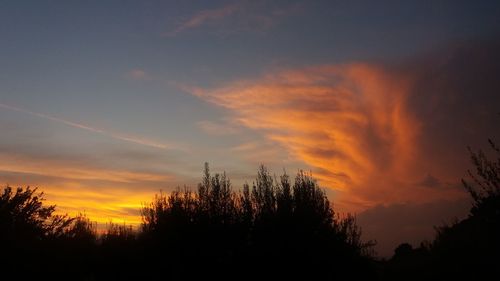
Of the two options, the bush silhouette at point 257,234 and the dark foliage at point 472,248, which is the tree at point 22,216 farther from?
the dark foliage at point 472,248

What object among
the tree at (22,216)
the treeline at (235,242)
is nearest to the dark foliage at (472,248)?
the treeline at (235,242)

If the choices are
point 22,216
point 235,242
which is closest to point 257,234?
point 235,242

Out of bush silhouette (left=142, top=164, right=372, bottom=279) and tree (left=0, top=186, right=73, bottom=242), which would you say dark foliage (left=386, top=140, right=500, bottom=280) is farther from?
tree (left=0, top=186, right=73, bottom=242)

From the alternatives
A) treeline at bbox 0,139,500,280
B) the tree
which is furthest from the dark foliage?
the tree

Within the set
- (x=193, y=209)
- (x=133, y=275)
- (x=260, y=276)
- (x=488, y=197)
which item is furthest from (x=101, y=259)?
(x=488, y=197)

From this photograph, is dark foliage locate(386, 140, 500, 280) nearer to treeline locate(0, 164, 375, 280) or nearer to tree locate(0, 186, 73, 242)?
treeline locate(0, 164, 375, 280)

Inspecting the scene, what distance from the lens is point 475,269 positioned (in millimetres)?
18312

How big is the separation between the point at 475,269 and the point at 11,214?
18225mm

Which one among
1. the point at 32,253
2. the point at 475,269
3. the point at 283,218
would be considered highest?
the point at 283,218

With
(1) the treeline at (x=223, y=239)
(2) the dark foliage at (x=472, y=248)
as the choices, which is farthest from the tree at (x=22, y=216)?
(2) the dark foliage at (x=472, y=248)

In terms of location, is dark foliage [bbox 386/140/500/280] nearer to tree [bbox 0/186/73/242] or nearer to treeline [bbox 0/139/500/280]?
treeline [bbox 0/139/500/280]

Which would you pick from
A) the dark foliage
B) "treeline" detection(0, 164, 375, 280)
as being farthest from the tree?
the dark foliage

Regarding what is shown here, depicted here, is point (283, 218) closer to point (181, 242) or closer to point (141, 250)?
point (181, 242)

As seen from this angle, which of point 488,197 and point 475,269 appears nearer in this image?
point 488,197
